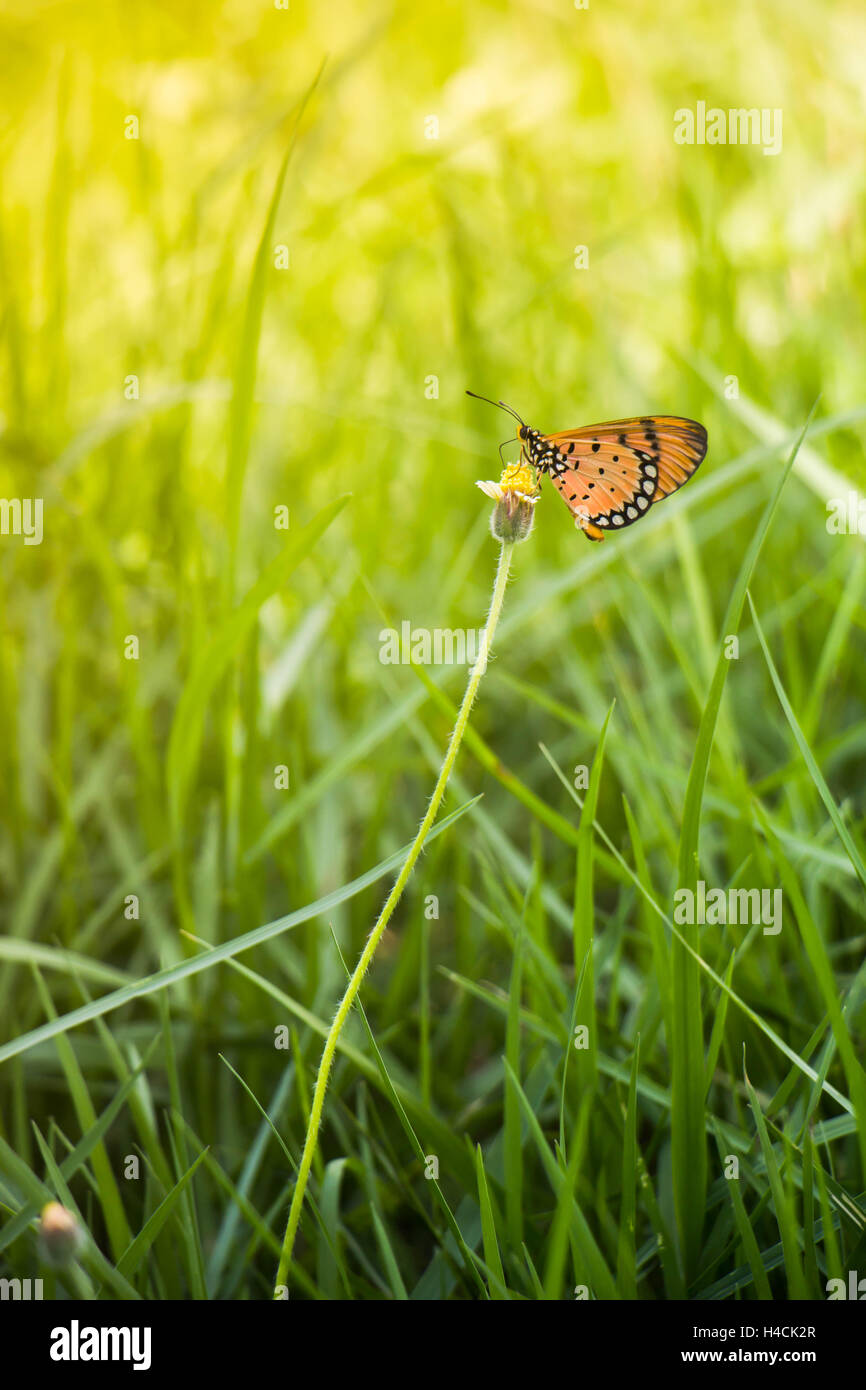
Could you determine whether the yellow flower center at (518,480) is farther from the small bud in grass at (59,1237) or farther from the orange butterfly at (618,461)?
the small bud in grass at (59,1237)

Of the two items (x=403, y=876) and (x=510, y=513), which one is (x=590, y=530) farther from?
(x=403, y=876)

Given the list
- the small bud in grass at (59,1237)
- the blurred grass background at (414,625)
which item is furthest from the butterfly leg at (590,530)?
the small bud in grass at (59,1237)

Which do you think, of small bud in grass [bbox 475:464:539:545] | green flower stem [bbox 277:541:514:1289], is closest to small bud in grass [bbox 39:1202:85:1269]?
green flower stem [bbox 277:541:514:1289]

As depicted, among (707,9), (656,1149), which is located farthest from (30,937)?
(707,9)

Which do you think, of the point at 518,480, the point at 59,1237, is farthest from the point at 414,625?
the point at 59,1237

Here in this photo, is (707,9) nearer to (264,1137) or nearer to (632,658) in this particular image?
(632,658)
